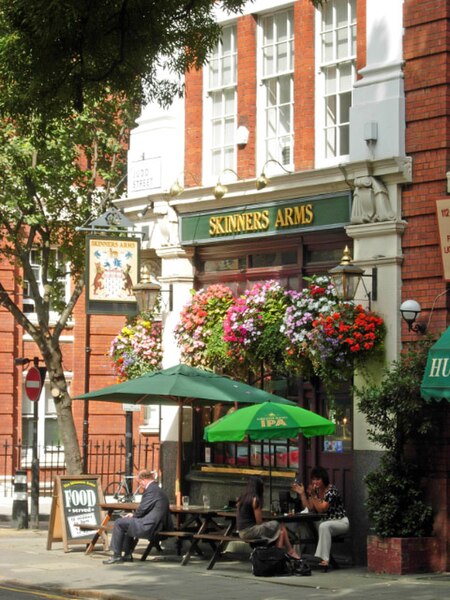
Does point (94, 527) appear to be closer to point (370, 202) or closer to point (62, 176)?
point (370, 202)

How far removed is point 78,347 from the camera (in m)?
34.4

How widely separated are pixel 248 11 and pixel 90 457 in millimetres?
16016

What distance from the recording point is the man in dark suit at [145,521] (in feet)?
59.8

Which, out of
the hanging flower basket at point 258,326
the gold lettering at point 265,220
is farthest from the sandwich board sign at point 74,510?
the gold lettering at point 265,220

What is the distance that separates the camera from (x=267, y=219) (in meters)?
19.5

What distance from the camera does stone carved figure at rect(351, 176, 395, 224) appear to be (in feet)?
58.1

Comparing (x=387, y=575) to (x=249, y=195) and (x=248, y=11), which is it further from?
(x=248, y=11)

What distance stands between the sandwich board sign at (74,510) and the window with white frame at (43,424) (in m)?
13.8

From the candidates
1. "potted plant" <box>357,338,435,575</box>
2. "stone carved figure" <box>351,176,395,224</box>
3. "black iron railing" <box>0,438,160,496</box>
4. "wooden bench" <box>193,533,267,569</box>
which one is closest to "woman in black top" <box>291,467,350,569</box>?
"potted plant" <box>357,338,435,575</box>

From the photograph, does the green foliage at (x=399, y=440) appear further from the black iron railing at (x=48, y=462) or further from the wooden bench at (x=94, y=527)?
the black iron railing at (x=48, y=462)

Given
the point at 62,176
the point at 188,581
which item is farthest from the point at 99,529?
the point at 62,176

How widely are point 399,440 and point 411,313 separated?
161 centimetres

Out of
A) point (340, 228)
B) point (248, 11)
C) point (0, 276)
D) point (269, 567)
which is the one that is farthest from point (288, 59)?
point (0, 276)

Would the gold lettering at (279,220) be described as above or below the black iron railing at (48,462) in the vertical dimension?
above
